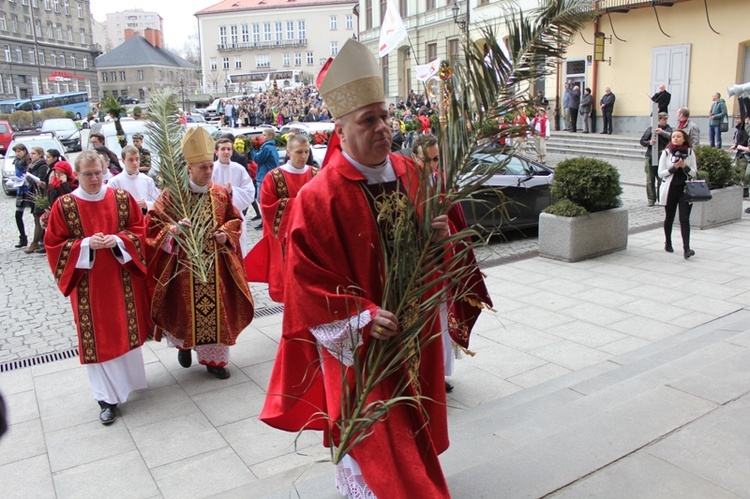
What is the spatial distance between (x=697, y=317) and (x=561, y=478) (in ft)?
11.7

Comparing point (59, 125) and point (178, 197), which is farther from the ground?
point (59, 125)

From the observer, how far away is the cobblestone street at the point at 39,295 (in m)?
6.30

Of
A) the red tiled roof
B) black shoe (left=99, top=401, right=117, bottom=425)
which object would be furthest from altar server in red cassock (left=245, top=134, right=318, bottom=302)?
the red tiled roof

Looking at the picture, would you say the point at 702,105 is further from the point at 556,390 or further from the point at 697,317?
the point at 556,390

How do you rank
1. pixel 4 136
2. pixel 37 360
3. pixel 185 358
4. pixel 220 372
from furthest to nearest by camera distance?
pixel 4 136 → pixel 37 360 → pixel 185 358 → pixel 220 372

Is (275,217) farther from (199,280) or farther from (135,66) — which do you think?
(135,66)

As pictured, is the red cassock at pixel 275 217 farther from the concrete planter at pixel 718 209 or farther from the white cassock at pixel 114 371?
the concrete planter at pixel 718 209

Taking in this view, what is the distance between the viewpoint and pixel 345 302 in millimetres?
2629

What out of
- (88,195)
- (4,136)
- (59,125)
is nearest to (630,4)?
(88,195)

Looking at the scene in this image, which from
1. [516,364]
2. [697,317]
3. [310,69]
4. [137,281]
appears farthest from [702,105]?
[310,69]

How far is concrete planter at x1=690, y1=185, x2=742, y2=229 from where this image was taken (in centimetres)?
994

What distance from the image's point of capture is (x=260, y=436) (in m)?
4.20

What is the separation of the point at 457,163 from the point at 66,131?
32.1 meters

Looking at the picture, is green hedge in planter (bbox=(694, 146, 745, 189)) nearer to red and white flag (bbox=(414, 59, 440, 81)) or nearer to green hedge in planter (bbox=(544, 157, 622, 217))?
green hedge in planter (bbox=(544, 157, 622, 217))
